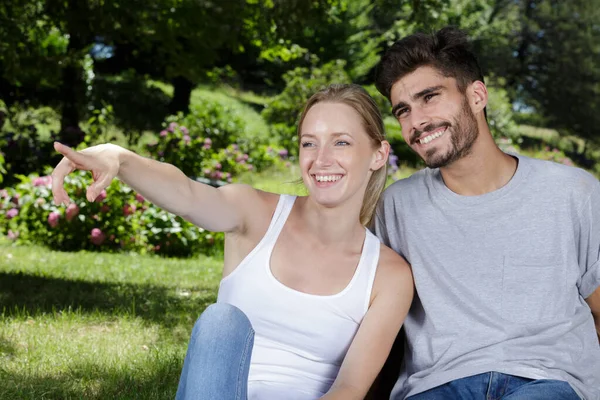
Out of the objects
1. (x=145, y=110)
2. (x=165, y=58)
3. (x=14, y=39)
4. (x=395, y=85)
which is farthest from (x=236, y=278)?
(x=145, y=110)

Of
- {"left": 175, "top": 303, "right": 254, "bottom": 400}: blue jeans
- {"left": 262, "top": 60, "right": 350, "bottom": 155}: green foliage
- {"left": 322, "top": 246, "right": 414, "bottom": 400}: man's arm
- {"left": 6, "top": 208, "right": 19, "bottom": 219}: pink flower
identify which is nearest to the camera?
{"left": 175, "top": 303, "right": 254, "bottom": 400}: blue jeans

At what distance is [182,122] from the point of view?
12.2 m

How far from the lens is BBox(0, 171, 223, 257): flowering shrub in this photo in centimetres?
833

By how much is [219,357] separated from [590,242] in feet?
4.31

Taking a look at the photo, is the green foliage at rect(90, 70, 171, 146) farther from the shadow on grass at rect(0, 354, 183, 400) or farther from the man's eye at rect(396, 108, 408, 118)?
the man's eye at rect(396, 108, 408, 118)

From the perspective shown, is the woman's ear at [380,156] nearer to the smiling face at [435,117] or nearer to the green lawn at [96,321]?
the smiling face at [435,117]

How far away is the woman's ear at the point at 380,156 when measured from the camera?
265 cm

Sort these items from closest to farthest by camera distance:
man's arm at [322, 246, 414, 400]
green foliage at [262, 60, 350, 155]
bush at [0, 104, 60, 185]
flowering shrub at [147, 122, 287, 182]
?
man's arm at [322, 246, 414, 400] → flowering shrub at [147, 122, 287, 182] → bush at [0, 104, 60, 185] → green foliage at [262, 60, 350, 155]

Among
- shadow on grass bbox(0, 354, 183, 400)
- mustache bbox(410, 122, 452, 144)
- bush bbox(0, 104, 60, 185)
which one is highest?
mustache bbox(410, 122, 452, 144)

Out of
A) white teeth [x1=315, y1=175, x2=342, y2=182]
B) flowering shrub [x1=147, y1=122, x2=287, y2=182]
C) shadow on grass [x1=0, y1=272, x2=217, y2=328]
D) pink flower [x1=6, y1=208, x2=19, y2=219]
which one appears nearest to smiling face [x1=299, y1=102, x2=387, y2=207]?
white teeth [x1=315, y1=175, x2=342, y2=182]

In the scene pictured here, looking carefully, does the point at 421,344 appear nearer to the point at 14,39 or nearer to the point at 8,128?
the point at 14,39

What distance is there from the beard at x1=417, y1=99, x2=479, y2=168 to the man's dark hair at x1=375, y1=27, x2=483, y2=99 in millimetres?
128

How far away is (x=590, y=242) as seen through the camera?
2.48m

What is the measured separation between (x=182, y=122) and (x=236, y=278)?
10050 millimetres
